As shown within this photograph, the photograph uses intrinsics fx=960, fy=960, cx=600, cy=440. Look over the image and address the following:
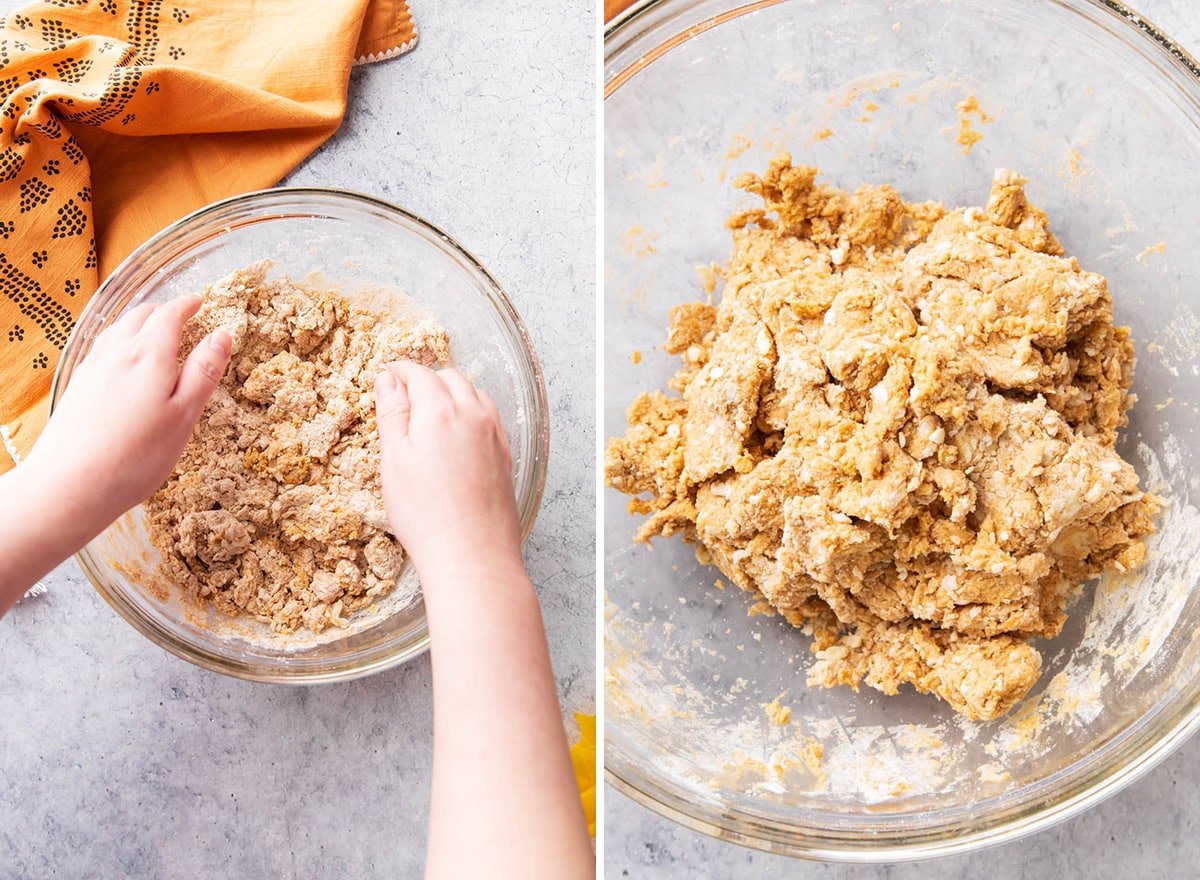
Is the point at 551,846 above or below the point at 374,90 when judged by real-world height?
below

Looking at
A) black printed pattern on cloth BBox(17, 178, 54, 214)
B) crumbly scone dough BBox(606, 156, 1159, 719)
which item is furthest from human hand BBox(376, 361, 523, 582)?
black printed pattern on cloth BBox(17, 178, 54, 214)

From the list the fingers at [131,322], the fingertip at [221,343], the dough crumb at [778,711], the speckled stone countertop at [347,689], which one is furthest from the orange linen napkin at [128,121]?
the dough crumb at [778,711]

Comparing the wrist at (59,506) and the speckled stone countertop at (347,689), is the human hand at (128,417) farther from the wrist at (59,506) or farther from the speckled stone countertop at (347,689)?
the speckled stone countertop at (347,689)

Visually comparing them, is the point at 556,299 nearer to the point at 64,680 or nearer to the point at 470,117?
the point at 470,117

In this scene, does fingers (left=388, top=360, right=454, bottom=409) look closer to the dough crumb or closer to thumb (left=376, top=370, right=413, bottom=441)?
thumb (left=376, top=370, right=413, bottom=441)

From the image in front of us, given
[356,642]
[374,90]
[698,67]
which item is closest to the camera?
[698,67]

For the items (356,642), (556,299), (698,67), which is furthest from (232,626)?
(698,67)
